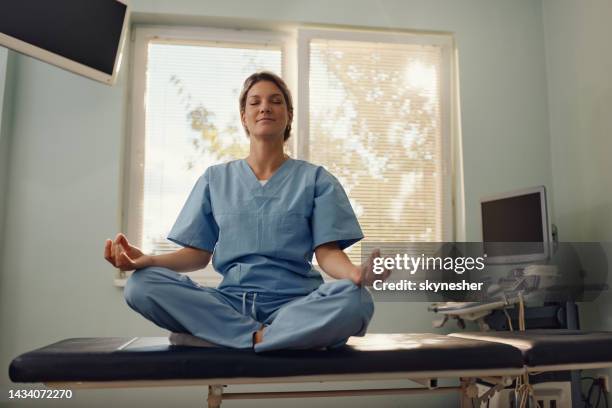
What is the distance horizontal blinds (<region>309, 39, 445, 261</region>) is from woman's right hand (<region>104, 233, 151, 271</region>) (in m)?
1.68

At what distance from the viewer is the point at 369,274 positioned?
1.51 meters

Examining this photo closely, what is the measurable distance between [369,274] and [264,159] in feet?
2.24

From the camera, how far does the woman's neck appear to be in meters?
2.00

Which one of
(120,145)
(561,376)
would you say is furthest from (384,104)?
(561,376)

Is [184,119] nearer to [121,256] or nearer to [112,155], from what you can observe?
[112,155]

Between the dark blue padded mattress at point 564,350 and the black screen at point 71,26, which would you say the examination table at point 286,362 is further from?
the black screen at point 71,26

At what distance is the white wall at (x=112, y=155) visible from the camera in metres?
2.91

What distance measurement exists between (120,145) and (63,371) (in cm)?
180

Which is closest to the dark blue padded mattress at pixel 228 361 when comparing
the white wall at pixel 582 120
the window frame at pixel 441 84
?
the white wall at pixel 582 120

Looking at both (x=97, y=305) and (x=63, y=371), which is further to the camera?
(x=97, y=305)

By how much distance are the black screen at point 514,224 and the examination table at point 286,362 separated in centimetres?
97

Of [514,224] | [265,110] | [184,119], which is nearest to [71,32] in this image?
[184,119]

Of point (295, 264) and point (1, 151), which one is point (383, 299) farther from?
point (1, 151)

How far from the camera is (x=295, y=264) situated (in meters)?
1.87
